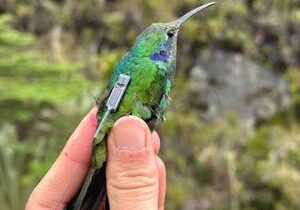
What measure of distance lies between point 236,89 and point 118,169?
4.68 meters

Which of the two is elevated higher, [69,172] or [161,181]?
[69,172]

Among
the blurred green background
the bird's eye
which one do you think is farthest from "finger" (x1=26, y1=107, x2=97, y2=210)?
the blurred green background

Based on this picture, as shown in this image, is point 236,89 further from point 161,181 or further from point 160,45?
point 160,45

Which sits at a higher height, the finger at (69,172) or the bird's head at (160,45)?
the bird's head at (160,45)

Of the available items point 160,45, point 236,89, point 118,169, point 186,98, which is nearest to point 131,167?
point 118,169

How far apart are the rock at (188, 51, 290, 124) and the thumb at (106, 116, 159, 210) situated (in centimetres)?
437

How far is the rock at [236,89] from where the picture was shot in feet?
20.6

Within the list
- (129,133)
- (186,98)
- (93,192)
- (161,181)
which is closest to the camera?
(129,133)

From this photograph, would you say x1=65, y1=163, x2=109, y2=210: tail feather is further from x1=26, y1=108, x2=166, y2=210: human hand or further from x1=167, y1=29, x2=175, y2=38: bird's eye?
x1=167, y1=29, x2=175, y2=38: bird's eye

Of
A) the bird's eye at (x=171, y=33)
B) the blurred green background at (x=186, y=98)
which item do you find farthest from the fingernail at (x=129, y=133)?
the blurred green background at (x=186, y=98)

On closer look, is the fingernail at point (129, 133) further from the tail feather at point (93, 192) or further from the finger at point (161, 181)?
the finger at point (161, 181)

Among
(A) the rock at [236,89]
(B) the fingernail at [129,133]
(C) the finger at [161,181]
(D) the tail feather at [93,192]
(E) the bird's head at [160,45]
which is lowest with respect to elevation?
(A) the rock at [236,89]

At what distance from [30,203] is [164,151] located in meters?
3.81

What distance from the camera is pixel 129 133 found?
70.5 inches
